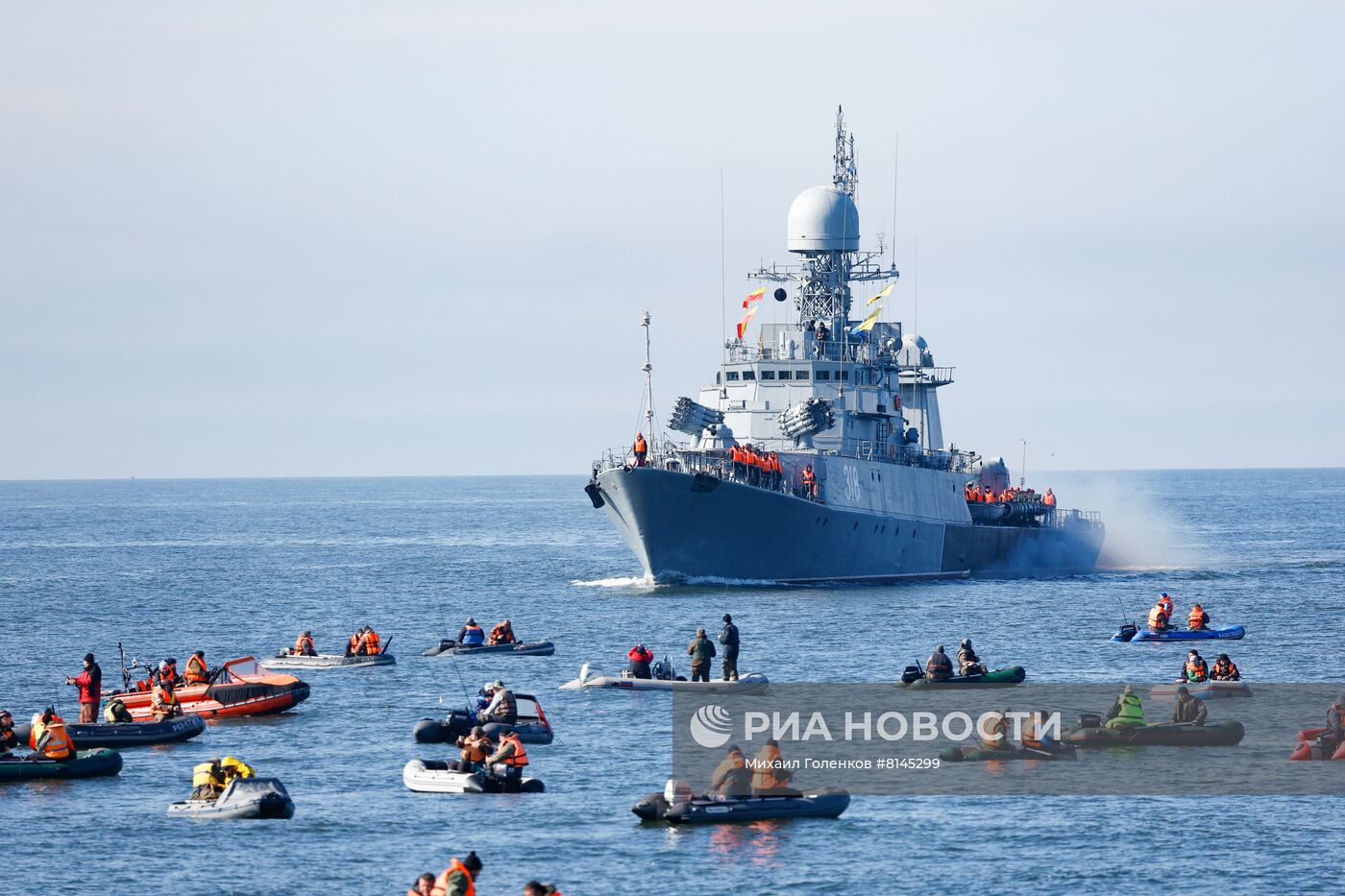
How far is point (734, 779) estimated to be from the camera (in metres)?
34.3

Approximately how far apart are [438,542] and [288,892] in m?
107

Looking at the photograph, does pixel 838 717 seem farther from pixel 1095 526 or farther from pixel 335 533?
pixel 335 533

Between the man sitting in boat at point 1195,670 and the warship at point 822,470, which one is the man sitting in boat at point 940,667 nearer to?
the man sitting in boat at point 1195,670

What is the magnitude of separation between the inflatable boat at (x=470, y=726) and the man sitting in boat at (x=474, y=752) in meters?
3.48

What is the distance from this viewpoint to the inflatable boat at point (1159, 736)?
41.5 m

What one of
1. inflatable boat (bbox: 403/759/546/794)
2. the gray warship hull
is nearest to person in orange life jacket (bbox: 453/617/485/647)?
the gray warship hull

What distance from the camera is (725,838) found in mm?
32938

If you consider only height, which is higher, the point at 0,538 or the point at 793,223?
the point at 793,223

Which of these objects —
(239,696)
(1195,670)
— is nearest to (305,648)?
(239,696)

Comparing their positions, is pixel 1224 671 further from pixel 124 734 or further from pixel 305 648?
pixel 124 734

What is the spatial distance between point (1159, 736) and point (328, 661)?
2585 centimetres

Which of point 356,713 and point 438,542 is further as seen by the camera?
point 438,542

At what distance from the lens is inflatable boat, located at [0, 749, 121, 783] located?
1478 inches

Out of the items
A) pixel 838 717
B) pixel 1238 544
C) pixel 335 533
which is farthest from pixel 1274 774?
pixel 335 533
